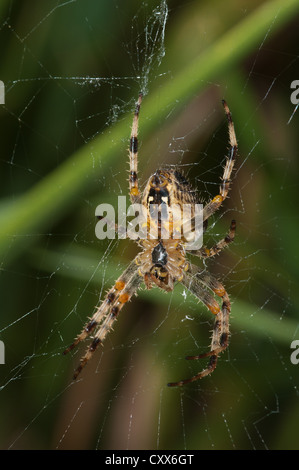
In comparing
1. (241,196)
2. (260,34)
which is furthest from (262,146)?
(260,34)

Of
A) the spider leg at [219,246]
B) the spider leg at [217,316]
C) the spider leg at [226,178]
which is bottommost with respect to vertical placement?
the spider leg at [217,316]

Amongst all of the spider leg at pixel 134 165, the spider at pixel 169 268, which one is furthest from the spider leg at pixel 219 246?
the spider leg at pixel 134 165

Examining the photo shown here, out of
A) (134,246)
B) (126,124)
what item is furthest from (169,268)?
(126,124)

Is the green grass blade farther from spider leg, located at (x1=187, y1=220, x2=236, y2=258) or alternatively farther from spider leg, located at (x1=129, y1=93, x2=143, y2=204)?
spider leg, located at (x1=187, y1=220, x2=236, y2=258)

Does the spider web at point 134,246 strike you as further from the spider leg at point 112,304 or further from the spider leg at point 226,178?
the spider leg at point 226,178

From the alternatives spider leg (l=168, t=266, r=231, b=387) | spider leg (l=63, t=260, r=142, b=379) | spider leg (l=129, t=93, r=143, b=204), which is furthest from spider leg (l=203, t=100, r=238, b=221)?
spider leg (l=63, t=260, r=142, b=379)

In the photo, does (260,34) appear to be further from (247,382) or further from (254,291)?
(247,382)
